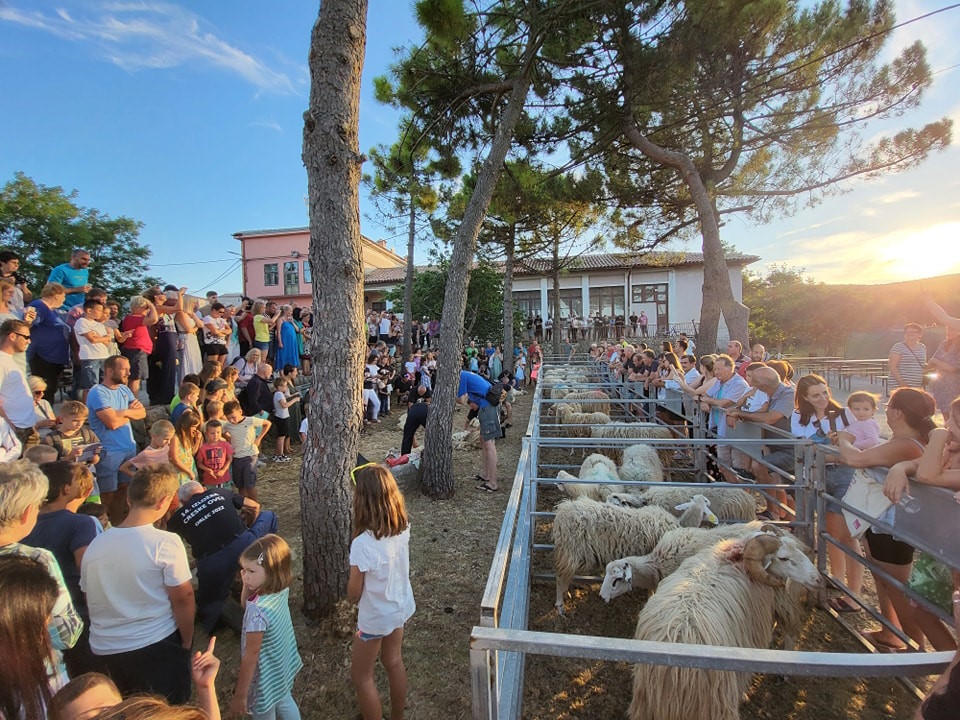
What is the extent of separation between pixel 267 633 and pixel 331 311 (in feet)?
6.75

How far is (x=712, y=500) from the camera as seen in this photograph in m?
4.30

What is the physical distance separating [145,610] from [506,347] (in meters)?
15.9

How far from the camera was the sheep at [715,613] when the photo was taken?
7.06ft

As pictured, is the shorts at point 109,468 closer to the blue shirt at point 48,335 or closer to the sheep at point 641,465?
the blue shirt at point 48,335

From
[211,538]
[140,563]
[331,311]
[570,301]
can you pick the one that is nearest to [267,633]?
[140,563]

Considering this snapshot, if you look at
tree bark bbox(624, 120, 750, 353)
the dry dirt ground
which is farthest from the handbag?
tree bark bbox(624, 120, 750, 353)

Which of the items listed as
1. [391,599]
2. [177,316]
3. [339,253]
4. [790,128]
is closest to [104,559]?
[391,599]

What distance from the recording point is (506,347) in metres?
17.8

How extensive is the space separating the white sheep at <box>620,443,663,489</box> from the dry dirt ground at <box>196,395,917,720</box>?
1.48 meters

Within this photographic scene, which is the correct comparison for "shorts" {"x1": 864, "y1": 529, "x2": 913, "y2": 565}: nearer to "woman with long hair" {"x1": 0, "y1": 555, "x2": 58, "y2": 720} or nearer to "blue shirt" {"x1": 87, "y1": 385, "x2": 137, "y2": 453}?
"woman with long hair" {"x1": 0, "y1": 555, "x2": 58, "y2": 720}

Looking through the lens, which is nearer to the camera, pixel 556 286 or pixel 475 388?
pixel 475 388

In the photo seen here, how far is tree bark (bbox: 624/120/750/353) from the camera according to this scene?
1084 centimetres

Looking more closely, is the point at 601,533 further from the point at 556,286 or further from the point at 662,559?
the point at 556,286

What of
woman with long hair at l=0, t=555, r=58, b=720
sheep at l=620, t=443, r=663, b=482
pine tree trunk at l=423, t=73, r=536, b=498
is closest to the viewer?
woman with long hair at l=0, t=555, r=58, b=720
